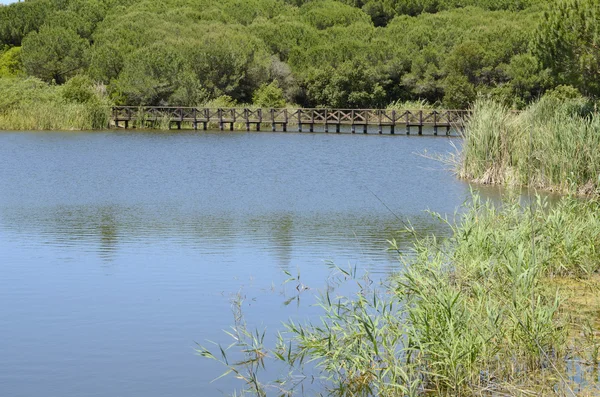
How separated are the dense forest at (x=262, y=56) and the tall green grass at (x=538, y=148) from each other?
18.2 metres

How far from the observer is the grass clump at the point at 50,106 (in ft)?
118

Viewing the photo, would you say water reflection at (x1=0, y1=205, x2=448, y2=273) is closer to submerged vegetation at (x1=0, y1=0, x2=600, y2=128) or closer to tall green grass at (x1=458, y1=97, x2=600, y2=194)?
tall green grass at (x1=458, y1=97, x2=600, y2=194)

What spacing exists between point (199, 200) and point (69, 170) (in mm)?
6279

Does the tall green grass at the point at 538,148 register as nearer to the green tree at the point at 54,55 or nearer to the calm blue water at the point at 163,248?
the calm blue water at the point at 163,248

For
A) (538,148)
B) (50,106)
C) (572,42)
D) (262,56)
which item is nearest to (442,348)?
(538,148)

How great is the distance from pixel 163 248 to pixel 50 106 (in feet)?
93.1

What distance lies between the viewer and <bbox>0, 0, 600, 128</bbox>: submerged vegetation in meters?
45.2

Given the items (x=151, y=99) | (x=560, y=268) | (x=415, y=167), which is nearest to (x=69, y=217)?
(x=560, y=268)

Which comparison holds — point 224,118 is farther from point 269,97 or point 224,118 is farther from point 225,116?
point 269,97

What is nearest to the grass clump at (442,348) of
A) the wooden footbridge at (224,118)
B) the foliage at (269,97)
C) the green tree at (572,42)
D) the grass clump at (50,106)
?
the green tree at (572,42)

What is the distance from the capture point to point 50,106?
3709 centimetres

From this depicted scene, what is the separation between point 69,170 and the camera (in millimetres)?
20453

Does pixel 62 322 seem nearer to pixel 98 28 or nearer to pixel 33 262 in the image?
pixel 33 262

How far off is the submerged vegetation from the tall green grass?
66.8ft
